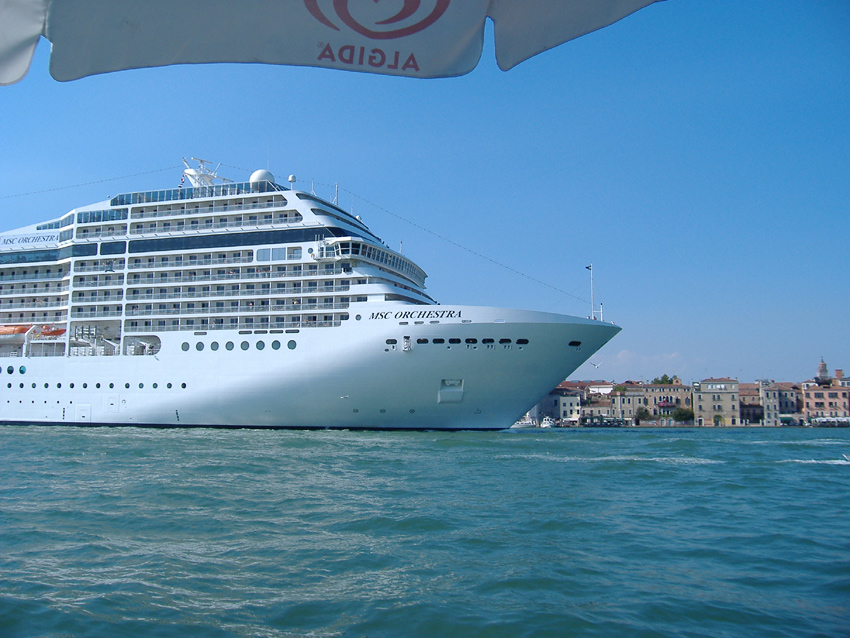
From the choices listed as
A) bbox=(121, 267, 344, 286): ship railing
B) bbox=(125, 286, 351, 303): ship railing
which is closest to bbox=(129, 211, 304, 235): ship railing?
bbox=(121, 267, 344, 286): ship railing

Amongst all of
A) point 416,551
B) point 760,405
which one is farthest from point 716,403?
point 416,551

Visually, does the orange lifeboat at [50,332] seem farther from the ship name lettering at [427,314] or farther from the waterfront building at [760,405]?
the waterfront building at [760,405]

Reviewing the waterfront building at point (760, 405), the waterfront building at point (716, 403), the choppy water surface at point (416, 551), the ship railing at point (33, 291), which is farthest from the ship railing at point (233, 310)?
the waterfront building at point (760, 405)

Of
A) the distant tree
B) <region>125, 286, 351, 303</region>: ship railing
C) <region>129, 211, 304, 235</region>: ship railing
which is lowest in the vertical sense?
the distant tree

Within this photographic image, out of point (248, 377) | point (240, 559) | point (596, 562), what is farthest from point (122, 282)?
point (596, 562)

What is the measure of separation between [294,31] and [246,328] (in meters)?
26.9

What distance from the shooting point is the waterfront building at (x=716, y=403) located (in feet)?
261

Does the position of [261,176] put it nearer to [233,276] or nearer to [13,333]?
[233,276]

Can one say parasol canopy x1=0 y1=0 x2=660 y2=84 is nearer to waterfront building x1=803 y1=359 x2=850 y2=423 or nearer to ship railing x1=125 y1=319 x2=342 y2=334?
ship railing x1=125 y1=319 x2=342 y2=334

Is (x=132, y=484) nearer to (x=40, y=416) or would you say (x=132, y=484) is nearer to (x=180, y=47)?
(x=180, y=47)

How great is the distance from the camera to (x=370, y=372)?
2517 cm

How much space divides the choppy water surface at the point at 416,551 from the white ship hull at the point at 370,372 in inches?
405

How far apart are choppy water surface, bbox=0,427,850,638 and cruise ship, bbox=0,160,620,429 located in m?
10.5

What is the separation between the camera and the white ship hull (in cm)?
2473
